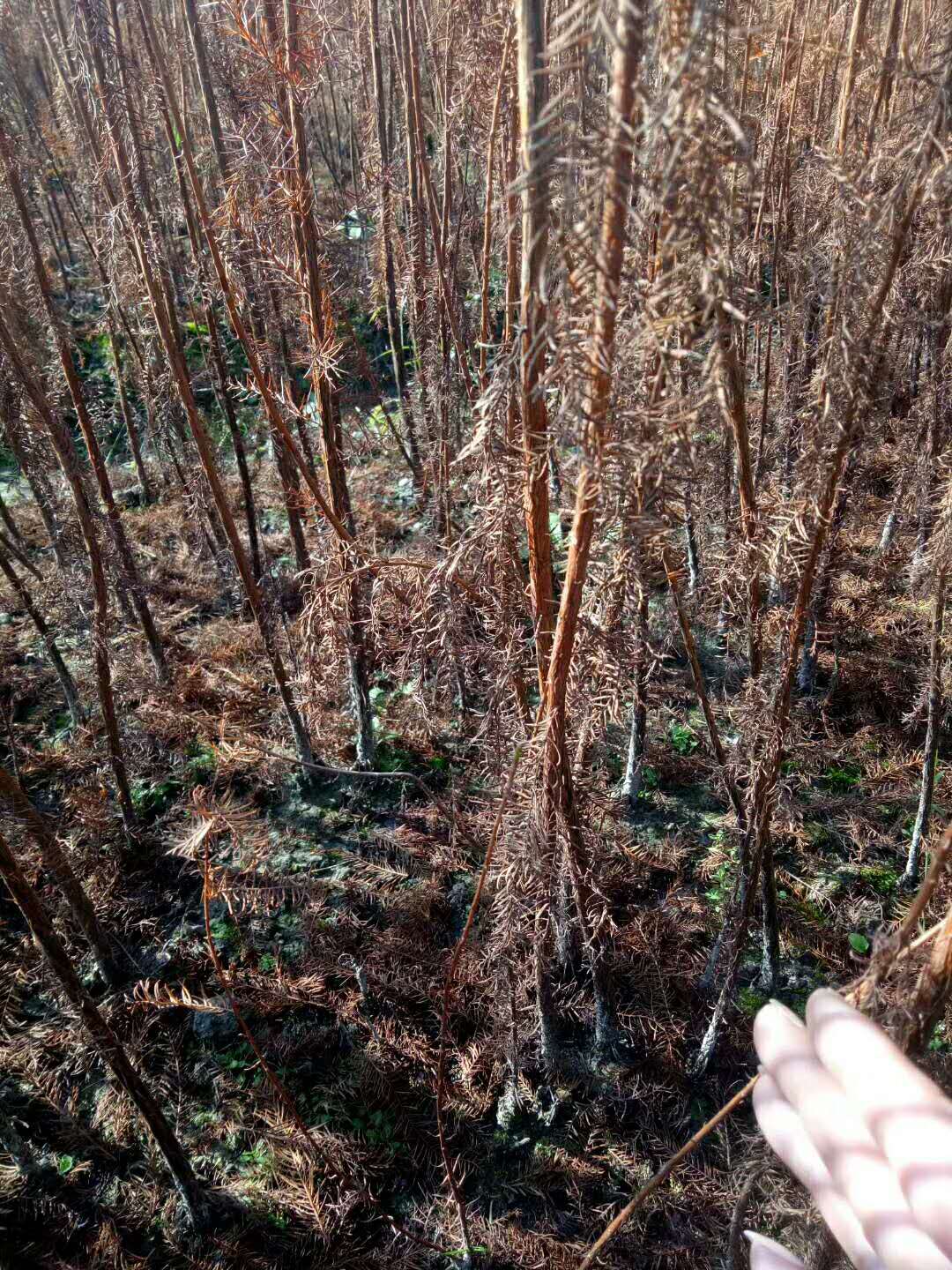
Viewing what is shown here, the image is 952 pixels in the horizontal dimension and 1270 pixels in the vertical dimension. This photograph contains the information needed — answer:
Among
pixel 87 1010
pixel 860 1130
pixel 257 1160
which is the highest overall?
pixel 860 1130

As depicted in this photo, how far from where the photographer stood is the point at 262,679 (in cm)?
480

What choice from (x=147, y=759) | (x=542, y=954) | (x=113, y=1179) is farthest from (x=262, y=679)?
(x=542, y=954)

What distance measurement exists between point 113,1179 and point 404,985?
47.8 inches

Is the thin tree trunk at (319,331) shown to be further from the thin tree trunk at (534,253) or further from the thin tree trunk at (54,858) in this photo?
the thin tree trunk at (54,858)

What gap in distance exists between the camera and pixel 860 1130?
778 millimetres

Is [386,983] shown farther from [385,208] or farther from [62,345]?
[385,208]

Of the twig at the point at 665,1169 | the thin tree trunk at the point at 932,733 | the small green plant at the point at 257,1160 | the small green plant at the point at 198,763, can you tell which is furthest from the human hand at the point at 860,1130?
the small green plant at the point at 198,763

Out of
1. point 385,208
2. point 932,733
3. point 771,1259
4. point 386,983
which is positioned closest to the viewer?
point 771,1259

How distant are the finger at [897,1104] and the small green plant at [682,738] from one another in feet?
10.9

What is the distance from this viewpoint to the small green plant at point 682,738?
4.08 metres

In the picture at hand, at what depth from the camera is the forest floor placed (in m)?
2.52

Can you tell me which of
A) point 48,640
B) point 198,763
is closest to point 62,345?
point 48,640

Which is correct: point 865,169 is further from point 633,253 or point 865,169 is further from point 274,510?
point 274,510

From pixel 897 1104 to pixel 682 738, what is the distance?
3.49 metres
